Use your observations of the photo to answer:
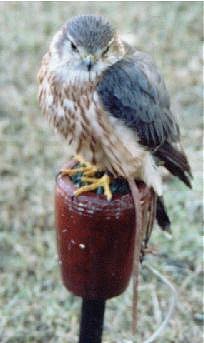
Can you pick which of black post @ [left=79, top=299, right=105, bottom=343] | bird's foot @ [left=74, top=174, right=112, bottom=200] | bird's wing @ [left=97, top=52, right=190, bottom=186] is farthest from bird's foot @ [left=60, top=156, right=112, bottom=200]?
black post @ [left=79, top=299, right=105, bottom=343]

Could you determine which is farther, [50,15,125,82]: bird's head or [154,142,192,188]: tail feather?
[154,142,192,188]: tail feather

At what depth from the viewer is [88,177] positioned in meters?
2.62

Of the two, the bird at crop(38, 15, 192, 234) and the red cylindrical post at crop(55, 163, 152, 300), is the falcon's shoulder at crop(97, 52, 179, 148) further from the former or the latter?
the red cylindrical post at crop(55, 163, 152, 300)

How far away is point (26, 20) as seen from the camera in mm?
5207

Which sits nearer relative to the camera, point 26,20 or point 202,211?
point 202,211

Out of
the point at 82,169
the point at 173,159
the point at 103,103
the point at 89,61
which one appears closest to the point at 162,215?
the point at 173,159

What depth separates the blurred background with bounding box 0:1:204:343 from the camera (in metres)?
3.28

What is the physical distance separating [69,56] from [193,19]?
2833mm

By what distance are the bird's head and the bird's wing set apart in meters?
0.04

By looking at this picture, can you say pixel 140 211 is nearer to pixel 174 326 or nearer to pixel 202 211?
pixel 174 326

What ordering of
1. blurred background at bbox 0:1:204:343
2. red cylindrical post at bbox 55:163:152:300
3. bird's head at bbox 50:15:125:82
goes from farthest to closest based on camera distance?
blurred background at bbox 0:1:204:343 < bird's head at bbox 50:15:125:82 < red cylindrical post at bbox 55:163:152:300

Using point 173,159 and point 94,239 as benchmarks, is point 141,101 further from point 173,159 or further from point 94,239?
point 94,239

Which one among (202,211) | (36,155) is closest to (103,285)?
(202,211)

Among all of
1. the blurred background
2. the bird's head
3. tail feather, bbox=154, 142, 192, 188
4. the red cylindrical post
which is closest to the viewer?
the red cylindrical post
